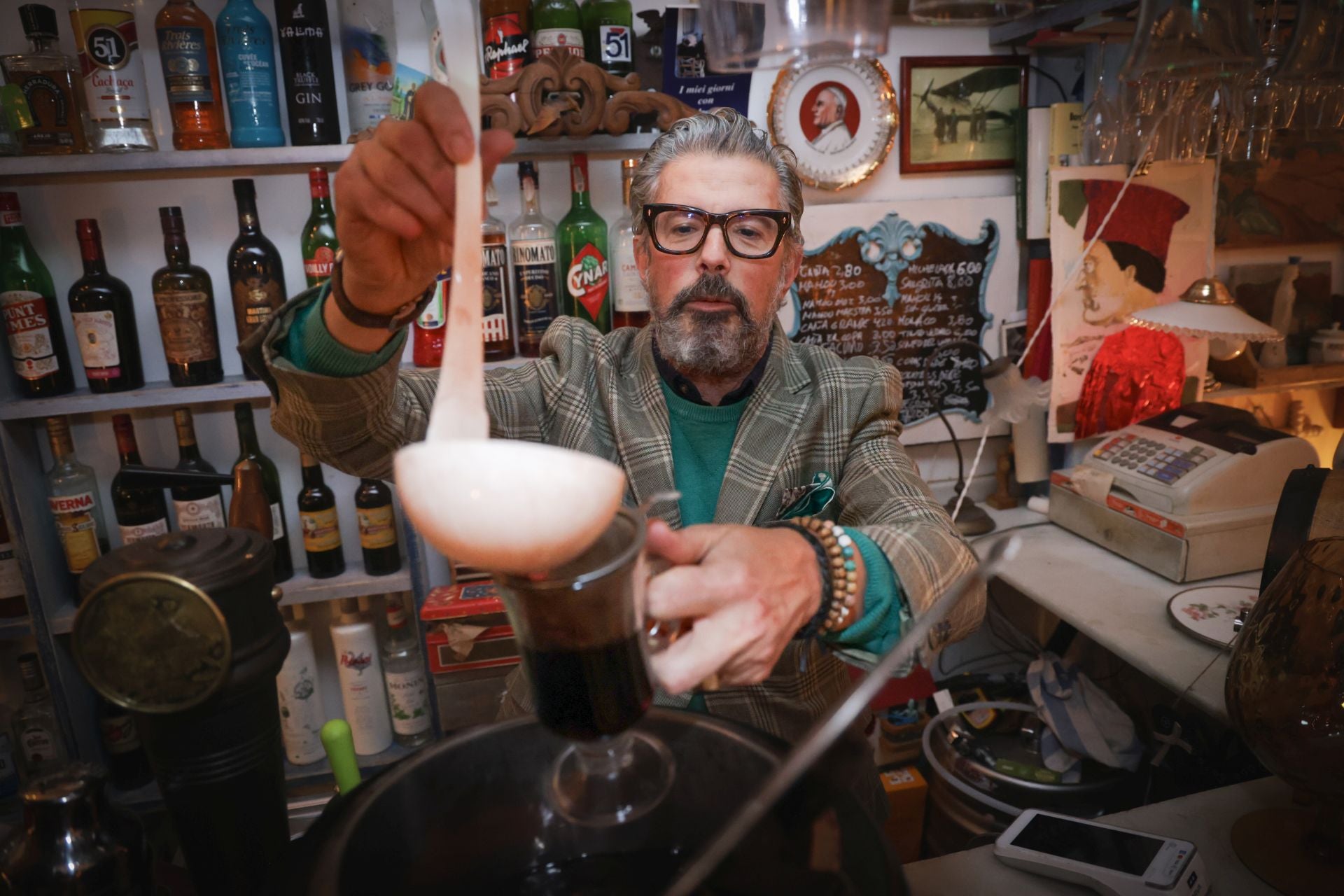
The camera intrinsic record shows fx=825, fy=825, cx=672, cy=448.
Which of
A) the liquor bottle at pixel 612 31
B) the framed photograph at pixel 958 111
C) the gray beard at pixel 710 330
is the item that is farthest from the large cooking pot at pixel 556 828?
the framed photograph at pixel 958 111

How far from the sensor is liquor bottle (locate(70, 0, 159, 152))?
1.46 m

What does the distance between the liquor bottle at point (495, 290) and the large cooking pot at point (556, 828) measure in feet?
3.51

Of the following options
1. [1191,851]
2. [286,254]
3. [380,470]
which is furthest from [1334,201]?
[286,254]

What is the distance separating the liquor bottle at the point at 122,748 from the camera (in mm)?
1758

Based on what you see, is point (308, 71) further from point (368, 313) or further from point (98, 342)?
point (368, 313)

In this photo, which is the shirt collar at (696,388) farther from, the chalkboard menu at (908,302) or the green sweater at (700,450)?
the chalkboard menu at (908,302)

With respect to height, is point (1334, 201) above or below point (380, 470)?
above

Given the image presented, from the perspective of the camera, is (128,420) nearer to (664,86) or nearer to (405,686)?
(405,686)

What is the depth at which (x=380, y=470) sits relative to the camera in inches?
45.4

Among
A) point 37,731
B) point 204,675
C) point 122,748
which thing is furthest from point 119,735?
point 204,675

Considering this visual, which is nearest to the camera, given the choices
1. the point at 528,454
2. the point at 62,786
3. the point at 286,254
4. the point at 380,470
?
the point at 528,454

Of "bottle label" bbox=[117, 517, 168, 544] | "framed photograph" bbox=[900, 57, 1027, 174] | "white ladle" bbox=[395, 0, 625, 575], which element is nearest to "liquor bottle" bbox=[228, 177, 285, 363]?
"bottle label" bbox=[117, 517, 168, 544]

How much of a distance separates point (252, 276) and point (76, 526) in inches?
24.7

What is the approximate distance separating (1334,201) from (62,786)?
111 inches
